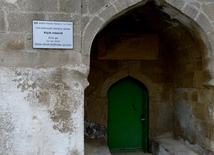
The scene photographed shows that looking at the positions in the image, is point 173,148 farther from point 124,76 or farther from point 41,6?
point 41,6

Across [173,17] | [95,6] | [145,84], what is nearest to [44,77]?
[95,6]

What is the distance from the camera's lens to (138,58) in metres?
4.51

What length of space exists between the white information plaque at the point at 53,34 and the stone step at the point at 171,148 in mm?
2703

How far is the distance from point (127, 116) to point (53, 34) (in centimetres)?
282

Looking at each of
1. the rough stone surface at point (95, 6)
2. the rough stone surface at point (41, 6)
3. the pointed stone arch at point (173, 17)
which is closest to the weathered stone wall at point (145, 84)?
the pointed stone arch at point (173, 17)

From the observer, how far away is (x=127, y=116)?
15.5 feet

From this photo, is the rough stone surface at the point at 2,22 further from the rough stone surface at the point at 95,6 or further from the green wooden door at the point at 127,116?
the green wooden door at the point at 127,116

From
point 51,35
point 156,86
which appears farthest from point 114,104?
point 51,35

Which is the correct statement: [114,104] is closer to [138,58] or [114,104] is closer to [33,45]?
[138,58]

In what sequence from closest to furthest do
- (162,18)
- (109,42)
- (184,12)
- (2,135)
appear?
(2,135) → (184,12) → (162,18) → (109,42)

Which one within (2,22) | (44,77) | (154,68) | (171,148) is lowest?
(171,148)

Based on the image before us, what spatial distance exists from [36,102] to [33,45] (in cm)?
74

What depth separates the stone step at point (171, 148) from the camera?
3.65 meters

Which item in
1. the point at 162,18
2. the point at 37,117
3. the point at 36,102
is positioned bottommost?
the point at 37,117
